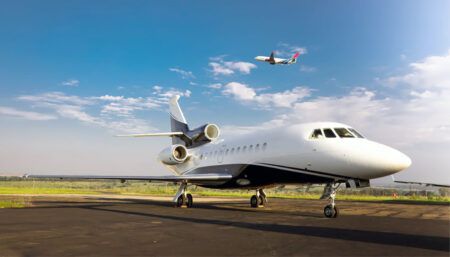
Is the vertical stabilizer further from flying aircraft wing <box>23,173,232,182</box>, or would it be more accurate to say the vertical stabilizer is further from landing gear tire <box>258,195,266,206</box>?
landing gear tire <box>258,195,266,206</box>

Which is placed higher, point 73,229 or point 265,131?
point 265,131

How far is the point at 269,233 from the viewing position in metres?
9.46

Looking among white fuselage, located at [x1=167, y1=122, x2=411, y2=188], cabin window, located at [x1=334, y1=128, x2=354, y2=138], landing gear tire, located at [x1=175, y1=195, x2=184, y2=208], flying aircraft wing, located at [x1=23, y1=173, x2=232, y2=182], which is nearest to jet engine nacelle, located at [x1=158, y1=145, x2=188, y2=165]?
flying aircraft wing, located at [x1=23, y1=173, x2=232, y2=182]

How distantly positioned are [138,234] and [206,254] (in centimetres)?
320

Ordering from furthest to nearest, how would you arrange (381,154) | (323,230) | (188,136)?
(188,136)
(381,154)
(323,230)

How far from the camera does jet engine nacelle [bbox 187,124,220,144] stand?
24859mm

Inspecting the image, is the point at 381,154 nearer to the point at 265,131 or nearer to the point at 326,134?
the point at 326,134

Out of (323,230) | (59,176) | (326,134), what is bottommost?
(323,230)

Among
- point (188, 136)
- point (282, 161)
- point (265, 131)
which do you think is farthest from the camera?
point (188, 136)

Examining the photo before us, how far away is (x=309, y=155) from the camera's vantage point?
14.3 m

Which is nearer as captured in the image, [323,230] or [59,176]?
[323,230]

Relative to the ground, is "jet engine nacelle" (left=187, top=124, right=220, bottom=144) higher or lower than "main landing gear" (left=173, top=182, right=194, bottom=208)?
higher

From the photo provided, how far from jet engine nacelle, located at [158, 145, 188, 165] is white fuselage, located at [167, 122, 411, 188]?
4092mm

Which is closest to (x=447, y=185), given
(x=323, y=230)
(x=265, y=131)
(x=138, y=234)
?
(x=265, y=131)
